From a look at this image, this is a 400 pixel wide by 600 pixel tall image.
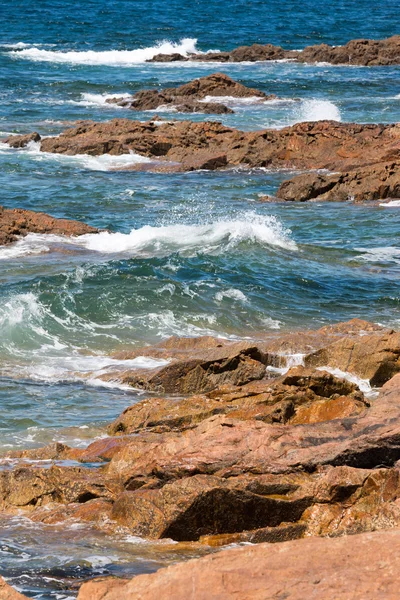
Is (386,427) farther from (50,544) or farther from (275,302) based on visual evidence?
(275,302)

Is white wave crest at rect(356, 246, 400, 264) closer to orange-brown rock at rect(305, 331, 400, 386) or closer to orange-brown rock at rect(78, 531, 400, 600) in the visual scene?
orange-brown rock at rect(305, 331, 400, 386)

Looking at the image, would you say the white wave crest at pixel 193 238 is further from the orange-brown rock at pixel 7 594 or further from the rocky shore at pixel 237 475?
the orange-brown rock at pixel 7 594

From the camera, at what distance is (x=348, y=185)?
86.2ft

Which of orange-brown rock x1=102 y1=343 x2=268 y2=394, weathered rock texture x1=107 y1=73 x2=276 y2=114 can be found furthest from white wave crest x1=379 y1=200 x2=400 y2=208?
weathered rock texture x1=107 y1=73 x2=276 y2=114

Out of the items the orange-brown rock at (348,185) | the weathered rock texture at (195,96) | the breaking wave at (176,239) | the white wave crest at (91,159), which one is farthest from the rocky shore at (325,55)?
the breaking wave at (176,239)

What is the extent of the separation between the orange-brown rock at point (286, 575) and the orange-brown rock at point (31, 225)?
16.5 m

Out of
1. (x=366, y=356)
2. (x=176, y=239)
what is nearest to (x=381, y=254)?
(x=176, y=239)

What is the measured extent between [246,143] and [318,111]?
8735mm

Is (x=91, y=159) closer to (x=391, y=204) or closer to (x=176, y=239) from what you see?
(x=176, y=239)

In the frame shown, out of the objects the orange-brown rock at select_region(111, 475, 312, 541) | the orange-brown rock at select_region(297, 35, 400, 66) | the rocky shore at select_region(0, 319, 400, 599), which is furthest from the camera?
the orange-brown rock at select_region(297, 35, 400, 66)

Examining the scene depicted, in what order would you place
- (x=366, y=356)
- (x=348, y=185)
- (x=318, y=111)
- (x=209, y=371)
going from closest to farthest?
(x=366, y=356) < (x=209, y=371) < (x=348, y=185) < (x=318, y=111)

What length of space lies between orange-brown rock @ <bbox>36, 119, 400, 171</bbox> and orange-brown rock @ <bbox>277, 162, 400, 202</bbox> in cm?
184

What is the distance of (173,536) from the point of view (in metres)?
7.80

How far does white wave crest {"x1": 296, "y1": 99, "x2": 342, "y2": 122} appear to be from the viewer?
37219mm
